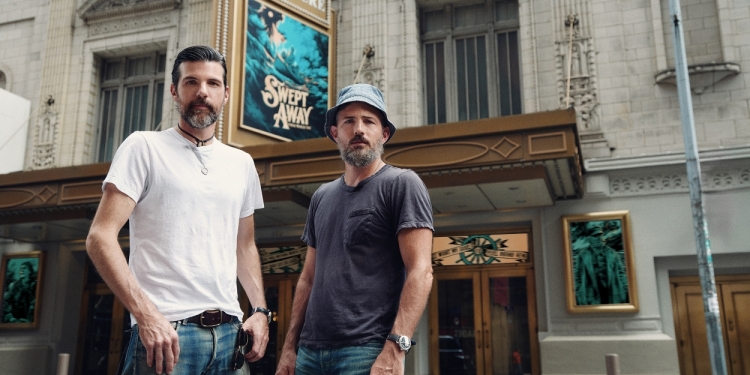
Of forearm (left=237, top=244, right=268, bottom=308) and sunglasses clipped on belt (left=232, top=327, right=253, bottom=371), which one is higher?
forearm (left=237, top=244, right=268, bottom=308)

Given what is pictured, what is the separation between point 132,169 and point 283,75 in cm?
1002

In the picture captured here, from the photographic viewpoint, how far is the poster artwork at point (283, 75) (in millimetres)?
11617

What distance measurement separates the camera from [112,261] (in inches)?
87.8

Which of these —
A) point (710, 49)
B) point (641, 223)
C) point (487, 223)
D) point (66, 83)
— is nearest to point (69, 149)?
point (66, 83)

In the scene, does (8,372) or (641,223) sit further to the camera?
(8,372)

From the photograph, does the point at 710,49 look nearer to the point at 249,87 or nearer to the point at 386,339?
the point at 249,87

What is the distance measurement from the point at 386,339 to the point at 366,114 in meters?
0.99

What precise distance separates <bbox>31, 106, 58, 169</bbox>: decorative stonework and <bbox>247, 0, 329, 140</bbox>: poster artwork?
6.53 metres

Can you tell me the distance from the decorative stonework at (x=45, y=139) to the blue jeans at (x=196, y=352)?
1443 cm

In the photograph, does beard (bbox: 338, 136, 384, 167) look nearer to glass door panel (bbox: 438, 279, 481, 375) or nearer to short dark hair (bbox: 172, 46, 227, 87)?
short dark hair (bbox: 172, 46, 227, 87)

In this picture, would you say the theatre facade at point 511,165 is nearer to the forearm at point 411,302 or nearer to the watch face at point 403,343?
the forearm at point 411,302

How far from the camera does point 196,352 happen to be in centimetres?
238

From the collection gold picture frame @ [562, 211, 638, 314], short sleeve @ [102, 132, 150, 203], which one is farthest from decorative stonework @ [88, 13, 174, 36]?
short sleeve @ [102, 132, 150, 203]

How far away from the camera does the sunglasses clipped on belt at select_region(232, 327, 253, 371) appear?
2541mm
